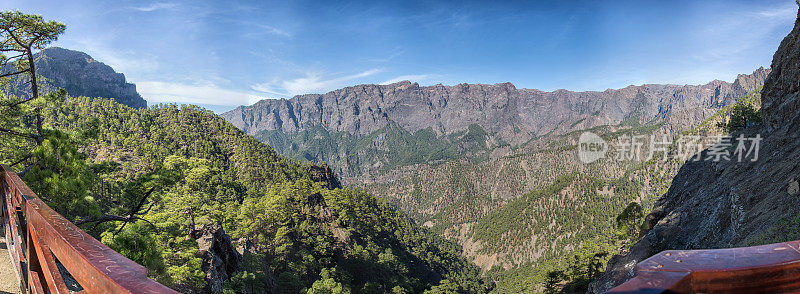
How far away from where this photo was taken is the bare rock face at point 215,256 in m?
18.2

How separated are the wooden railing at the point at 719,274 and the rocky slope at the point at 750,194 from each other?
11.2m

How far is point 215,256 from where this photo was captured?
19.6 m

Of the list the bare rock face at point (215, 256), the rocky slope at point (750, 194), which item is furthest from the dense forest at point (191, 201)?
the rocky slope at point (750, 194)

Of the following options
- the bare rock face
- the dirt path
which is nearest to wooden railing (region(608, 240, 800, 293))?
the dirt path

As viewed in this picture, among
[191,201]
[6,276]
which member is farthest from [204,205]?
[6,276]

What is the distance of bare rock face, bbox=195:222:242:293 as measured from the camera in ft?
59.7

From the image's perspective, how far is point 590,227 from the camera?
12275 centimetres

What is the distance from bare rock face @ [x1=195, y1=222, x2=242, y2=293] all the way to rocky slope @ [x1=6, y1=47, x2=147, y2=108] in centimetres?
18035

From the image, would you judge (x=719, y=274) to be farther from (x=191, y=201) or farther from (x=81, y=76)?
(x=81, y=76)

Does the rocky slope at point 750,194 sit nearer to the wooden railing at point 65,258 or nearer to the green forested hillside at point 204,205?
the wooden railing at point 65,258

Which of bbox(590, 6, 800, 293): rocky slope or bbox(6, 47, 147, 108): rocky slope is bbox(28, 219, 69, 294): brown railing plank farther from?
bbox(6, 47, 147, 108): rocky slope

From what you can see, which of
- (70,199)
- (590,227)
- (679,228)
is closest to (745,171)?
(679,228)

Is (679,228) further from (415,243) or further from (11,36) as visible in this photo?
(415,243)

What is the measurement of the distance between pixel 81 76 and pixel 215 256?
8467 inches
